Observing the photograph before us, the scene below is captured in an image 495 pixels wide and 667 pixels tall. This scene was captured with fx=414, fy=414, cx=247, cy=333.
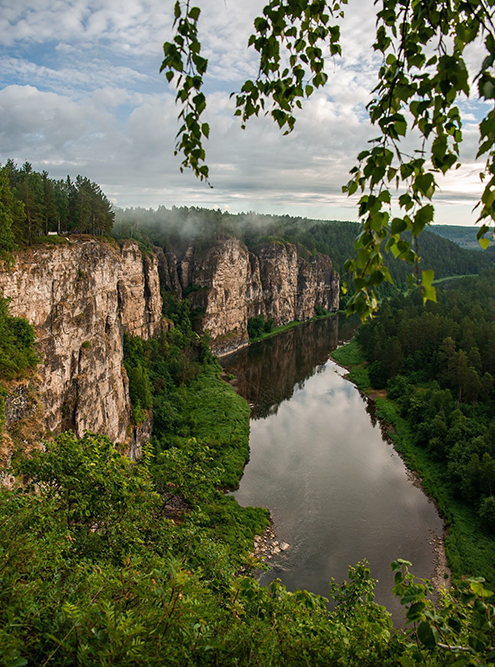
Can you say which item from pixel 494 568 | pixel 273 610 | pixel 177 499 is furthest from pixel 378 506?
pixel 273 610

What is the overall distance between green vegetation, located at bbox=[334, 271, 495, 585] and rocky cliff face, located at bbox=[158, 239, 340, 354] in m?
17.9

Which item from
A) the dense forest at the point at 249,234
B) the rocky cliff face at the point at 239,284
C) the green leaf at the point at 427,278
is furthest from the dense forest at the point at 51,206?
the rocky cliff face at the point at 239,284

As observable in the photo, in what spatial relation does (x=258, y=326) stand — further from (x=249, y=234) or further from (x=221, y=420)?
(x=221, y=420)

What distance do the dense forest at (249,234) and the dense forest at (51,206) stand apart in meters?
14.2

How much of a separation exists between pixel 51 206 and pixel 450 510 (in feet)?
105

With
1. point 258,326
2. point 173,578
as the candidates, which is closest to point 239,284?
point 258,326

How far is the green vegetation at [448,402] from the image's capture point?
22625 mm

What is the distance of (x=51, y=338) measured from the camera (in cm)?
1953

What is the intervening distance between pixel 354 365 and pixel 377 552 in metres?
34.2

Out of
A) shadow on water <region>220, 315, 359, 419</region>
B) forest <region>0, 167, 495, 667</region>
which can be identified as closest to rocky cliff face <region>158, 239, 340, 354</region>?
shadow on water <region>220, 315, 359, 419</region>

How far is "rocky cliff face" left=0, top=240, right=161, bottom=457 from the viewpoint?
18.4m

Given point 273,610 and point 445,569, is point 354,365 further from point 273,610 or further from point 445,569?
point 273,610

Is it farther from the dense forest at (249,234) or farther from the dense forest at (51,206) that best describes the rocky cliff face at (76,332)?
the dense forest at (249,234)

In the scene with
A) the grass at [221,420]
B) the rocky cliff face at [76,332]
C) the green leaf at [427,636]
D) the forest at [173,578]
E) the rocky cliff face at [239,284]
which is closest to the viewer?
the green leaf at [427,636]
